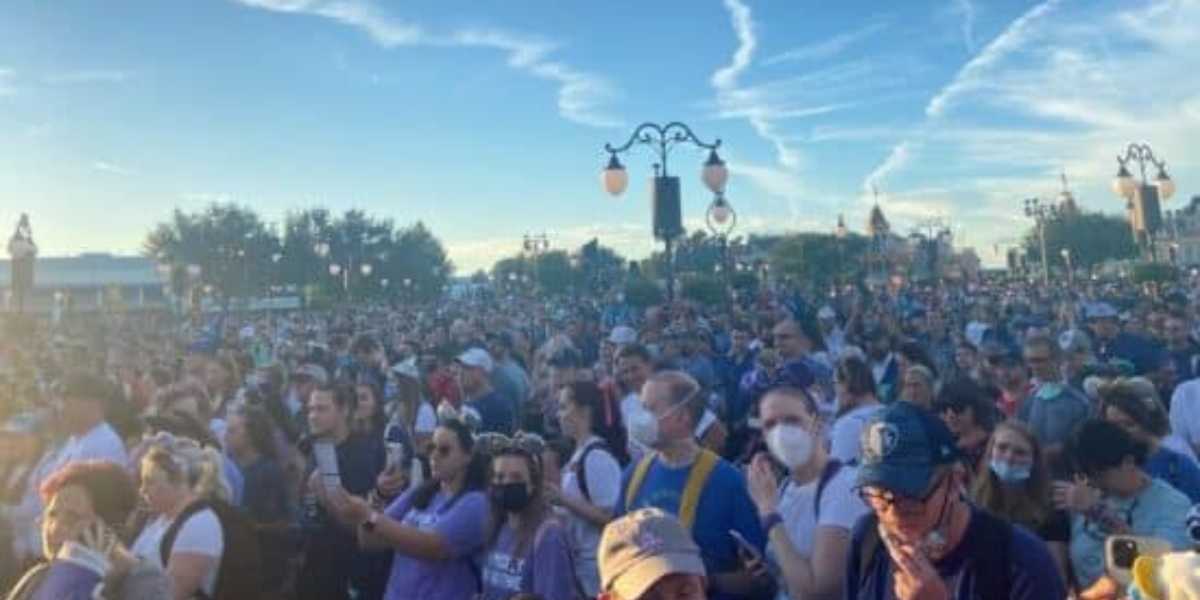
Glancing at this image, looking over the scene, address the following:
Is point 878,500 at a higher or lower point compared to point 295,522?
higher

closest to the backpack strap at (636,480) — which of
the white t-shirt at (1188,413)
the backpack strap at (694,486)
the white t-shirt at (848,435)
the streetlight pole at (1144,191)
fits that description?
the backpack strap at (694,486)

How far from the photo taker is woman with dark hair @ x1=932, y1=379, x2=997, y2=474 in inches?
193

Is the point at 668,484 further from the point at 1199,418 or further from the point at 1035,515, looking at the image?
the point at 1199,418

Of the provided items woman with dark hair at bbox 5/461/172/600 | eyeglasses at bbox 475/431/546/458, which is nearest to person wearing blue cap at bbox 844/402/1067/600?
eyeglasses at bbox 475/431/546/458

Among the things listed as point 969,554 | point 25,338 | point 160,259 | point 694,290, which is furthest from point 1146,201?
point 160,259

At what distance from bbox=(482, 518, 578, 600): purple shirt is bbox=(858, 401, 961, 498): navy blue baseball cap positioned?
66.1 inches

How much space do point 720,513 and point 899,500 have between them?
137 centimetres

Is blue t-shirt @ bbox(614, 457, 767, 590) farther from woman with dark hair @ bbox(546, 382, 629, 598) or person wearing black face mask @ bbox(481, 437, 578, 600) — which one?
woman with dark hair @ bbox(546, 382, 629, 598)

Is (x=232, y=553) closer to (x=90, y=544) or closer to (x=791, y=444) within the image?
(x=90, y=544)

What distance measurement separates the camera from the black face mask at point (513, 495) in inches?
158

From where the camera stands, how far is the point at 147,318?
4666 cm

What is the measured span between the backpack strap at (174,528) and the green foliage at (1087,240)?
226 ft

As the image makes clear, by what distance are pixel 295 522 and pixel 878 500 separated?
4.02 m

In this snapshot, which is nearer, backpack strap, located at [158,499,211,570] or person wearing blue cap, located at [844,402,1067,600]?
person wearing blue cap, located at [844,402,1067,600]
